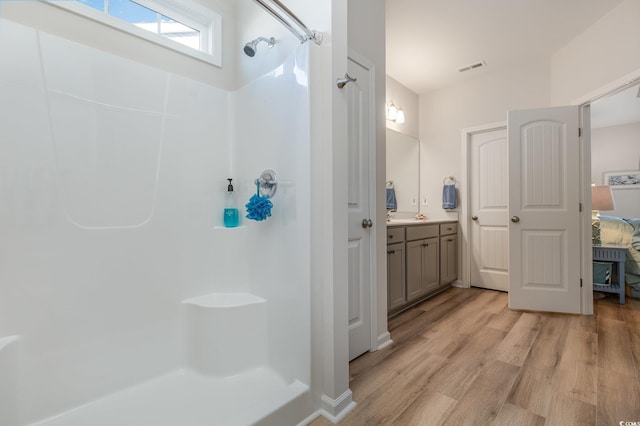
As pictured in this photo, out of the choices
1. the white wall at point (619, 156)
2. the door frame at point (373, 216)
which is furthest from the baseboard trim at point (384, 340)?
the white wall at point (619, 156)

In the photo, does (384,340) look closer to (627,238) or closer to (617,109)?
Answer: (627,238)

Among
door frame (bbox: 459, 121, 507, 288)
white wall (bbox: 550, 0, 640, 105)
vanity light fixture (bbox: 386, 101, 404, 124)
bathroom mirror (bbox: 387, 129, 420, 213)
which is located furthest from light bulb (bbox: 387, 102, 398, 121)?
white wall (bbox: 550, 0, 640, 105)

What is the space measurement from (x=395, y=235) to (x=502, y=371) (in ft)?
3.83

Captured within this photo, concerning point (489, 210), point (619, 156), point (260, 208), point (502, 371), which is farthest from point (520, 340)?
point (619, 156)

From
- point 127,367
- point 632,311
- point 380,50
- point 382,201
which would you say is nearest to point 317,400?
point 127,367

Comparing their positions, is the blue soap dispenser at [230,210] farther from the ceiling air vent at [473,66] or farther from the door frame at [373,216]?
the ceiling air vent at [473,66]

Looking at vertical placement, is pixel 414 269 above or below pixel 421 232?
below

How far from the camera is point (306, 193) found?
1.41 m

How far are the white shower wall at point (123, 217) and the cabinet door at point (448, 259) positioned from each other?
2.31 metres

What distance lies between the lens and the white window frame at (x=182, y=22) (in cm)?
146

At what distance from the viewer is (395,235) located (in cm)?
247

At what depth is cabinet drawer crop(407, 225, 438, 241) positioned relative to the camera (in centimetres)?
Answer: 266

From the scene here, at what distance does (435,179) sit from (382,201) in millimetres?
2116

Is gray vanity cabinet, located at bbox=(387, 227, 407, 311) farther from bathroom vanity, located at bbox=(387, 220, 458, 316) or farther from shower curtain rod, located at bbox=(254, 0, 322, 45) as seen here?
shower curtain rod, located at bbox=(254, 0, 322, 45)
